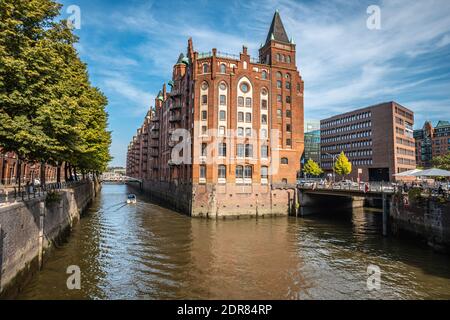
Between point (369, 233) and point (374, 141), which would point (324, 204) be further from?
point (374, 141)

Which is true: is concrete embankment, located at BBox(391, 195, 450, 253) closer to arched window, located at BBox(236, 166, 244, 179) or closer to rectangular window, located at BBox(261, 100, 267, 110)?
arched window, located at BBox(236, 166, 244, 179)

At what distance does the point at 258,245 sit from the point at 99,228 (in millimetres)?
19927

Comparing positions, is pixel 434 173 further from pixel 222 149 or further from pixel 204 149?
pixel 204 149

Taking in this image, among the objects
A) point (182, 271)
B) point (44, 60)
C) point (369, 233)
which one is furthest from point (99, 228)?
point (369, 233)

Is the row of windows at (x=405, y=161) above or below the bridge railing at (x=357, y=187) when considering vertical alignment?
above

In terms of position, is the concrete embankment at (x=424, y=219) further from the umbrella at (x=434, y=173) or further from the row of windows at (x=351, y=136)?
the row of windows at (x=351, y=136)

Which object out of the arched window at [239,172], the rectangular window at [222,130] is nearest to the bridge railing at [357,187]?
the arched window at [239,172]

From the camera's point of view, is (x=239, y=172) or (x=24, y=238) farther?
(x=239, y=172)

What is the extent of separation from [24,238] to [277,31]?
53633 mm

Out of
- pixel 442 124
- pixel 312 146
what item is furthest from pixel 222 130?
pixel 442 124

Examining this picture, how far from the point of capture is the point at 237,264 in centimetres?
2259

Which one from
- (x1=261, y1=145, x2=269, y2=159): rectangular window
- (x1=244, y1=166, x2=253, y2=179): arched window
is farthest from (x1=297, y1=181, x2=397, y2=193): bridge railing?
(x1=244, y1=166, x2=253, y2=179): arched window

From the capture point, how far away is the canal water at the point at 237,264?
56.9ft

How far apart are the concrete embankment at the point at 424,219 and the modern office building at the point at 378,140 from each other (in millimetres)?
56275
